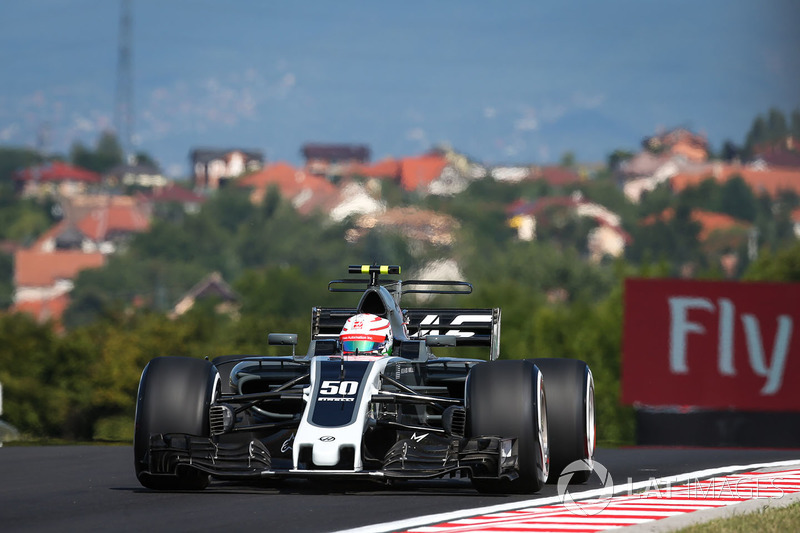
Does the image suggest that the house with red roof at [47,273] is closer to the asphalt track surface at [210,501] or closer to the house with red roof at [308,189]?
the house with red roof at [308,189]

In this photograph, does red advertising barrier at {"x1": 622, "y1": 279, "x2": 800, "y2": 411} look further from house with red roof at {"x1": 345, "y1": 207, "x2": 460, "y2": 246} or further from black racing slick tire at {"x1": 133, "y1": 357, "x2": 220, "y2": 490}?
house with red roof at {"x1": 345, "y1": 207, "x2": 460, "y2": 246}

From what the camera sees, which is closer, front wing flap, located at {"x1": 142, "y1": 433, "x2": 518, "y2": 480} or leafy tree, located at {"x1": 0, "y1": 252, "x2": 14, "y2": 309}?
front wing flap, located at {"x1": 142, "y1": 433, "x2": 518, "y2": 480}

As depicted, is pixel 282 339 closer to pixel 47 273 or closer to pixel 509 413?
pixel 509 413

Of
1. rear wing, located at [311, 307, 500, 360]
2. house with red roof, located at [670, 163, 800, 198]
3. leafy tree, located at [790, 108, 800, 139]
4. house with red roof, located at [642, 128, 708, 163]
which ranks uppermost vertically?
house with red roof, located at [642, 128, 708, 163]

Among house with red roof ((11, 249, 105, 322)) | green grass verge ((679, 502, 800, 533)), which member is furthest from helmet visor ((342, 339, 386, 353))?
house with red roof ((11, 249, 105, 322))

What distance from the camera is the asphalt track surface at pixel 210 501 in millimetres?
10992

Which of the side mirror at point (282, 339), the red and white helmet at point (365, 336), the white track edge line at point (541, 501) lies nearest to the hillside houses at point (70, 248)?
the side mirror at point (282, 339)

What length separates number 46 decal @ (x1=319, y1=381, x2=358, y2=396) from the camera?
42.7ft

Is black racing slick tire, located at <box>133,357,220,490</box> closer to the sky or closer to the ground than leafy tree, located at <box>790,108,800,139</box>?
closer to the ground

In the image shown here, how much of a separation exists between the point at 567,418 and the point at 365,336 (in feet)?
6.36

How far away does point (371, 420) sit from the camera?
1299 cm

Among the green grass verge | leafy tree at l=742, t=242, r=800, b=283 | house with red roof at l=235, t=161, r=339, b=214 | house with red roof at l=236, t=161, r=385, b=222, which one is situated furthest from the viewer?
house with red roof at l=235, t=161, r=339, b=214

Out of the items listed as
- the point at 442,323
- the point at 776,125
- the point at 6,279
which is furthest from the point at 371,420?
the point at 6,279

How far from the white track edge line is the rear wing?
251cm
